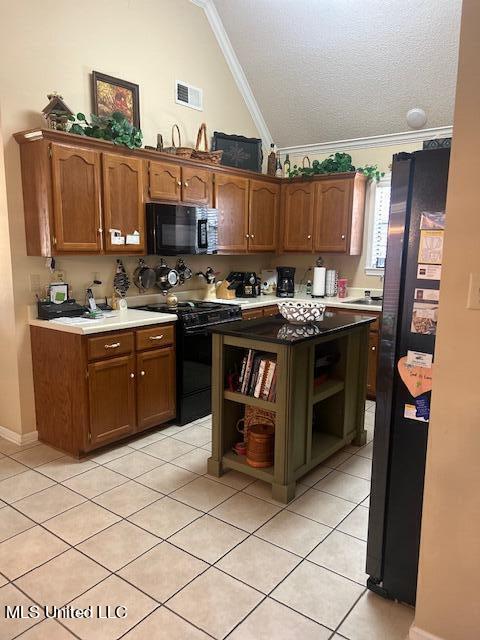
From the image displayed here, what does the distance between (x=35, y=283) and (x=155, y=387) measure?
45.9 inches

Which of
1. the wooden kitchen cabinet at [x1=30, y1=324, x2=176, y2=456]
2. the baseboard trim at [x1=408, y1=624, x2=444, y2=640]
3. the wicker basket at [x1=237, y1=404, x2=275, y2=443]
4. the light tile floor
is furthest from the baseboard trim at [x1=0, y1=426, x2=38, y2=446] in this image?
the baseboard trim at [x1=408, y1=624, x2=444, y2=640]

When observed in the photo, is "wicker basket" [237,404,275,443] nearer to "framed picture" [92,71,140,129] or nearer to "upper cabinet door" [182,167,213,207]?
"upper cabinet door" [182,167,213,207]

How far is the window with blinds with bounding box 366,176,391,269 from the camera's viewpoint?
501 cm

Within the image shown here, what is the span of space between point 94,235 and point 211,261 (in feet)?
5.86

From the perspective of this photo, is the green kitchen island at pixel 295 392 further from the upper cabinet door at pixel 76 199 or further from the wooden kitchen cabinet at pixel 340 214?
the wooden kitchen cabinet at pixel 340 214

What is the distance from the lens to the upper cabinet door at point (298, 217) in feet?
16.8

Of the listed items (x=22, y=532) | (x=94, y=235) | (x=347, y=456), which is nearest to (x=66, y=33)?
(x=94, y=235)

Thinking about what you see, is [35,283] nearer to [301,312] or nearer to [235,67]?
[301,312]

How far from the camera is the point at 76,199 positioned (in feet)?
10.9

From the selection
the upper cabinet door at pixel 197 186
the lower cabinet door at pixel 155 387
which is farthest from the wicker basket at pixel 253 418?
the upper cabinet door at pixel 197 186

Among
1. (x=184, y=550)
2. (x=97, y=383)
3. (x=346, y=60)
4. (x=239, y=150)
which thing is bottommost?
(x=184, y=550)

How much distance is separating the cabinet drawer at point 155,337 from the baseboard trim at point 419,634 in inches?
94.1

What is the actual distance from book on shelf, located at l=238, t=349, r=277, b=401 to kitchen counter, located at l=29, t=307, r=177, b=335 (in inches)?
35.8

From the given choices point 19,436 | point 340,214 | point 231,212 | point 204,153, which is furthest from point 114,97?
point 19,436
